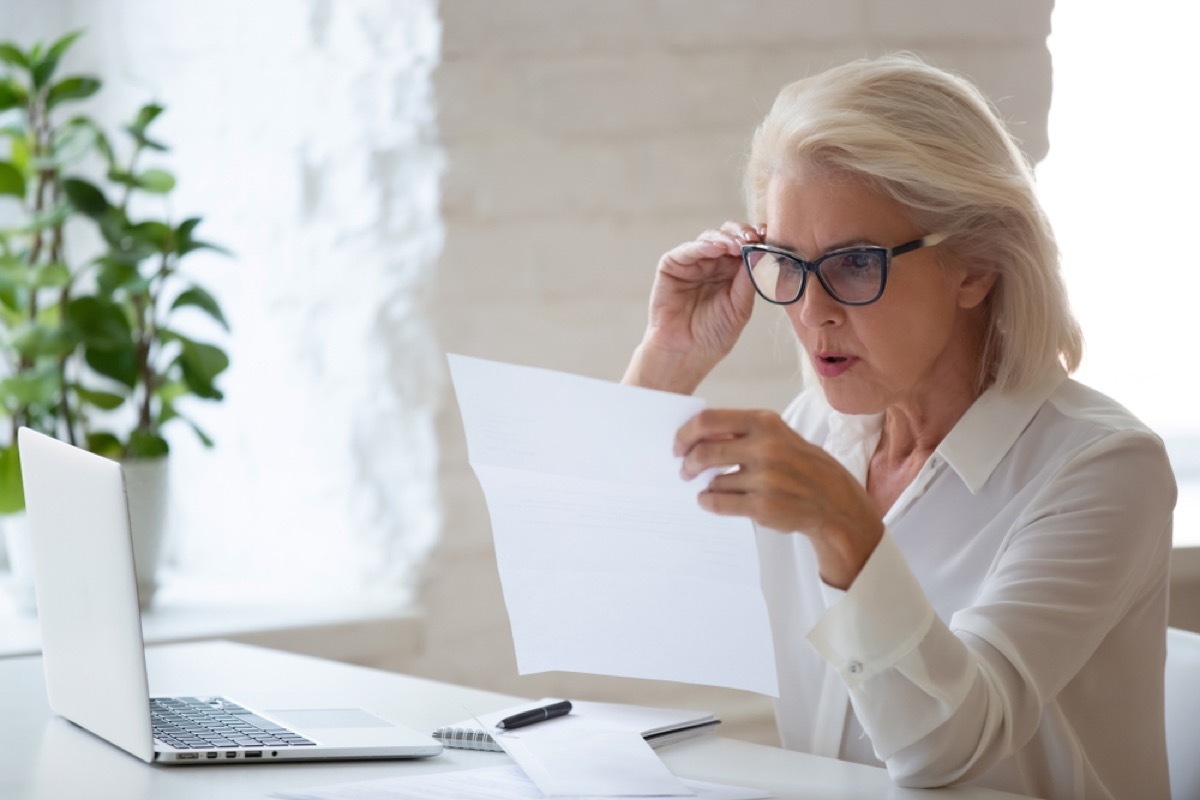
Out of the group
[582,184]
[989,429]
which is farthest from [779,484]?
[582,184]

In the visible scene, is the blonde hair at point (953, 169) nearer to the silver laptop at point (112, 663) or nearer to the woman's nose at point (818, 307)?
the woman's nose at point (818, 307)

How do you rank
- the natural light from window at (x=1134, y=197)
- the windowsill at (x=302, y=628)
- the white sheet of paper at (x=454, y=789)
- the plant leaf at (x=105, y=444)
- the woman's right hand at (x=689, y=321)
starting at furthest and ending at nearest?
the natural light from window at (x=1134, y=197) → the plant leaf at (x=105, y=444) → the windowsill at (x=302, y=628) → the woman's right hand at (x=689, y=321) → the white sheet of paper at (x=454, y=789)

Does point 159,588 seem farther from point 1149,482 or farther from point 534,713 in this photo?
point 1149,482

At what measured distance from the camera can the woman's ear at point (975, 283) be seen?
1.53 meters

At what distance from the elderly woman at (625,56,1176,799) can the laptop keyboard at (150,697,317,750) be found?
47cm

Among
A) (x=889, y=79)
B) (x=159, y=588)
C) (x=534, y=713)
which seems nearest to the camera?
(x=534, y=713)

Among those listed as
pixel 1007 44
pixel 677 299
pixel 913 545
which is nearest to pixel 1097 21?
pixel 1007 44

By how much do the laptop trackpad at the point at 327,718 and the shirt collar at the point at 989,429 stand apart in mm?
606

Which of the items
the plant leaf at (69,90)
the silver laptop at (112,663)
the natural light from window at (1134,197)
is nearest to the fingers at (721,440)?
the silver laptop at (112,663)

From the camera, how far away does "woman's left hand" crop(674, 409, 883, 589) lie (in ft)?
3.77

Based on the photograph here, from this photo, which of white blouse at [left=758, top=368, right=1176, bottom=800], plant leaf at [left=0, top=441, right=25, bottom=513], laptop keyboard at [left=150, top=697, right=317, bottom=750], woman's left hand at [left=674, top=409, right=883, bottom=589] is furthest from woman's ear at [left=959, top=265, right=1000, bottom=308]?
plant leaf at [left=0, top=441, right=25, bottom=513]

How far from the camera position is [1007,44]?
228 centimetres

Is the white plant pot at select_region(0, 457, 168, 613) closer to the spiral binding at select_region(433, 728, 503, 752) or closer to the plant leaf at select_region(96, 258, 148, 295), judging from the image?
the plant leaf at select_region(96, 258, 148, 295)

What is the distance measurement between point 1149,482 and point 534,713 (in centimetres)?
59
